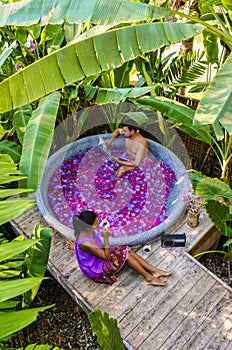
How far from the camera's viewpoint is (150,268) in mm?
2557

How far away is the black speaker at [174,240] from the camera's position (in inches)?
104

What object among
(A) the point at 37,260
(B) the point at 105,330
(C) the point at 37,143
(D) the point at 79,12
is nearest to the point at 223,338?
(B) the point at 105,330

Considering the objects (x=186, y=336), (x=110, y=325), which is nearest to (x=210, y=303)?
(x=186, y=336)

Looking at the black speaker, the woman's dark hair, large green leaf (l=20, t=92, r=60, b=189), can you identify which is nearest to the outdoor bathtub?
the black speaker

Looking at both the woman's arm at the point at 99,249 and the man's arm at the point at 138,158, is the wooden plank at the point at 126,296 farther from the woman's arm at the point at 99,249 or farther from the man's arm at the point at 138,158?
the man's arm at the point at 138,158

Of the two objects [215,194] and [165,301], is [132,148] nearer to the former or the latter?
[215,194]

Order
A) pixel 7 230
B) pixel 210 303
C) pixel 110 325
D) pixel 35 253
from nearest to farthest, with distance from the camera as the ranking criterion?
pixel 110 325 → pixel 35 253 → pixel 210 303 → pixel 7 230

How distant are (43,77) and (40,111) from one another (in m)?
0.65

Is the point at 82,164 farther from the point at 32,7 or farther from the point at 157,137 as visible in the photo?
the point at 32,7

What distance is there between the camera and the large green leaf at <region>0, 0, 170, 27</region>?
5.94ft

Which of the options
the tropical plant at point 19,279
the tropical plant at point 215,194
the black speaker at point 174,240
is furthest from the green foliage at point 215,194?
the tropical plant at point 19,279

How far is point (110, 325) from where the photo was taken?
157 cm

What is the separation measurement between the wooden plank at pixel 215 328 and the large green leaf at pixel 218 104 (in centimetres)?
128

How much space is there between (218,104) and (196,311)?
1.37 meters
